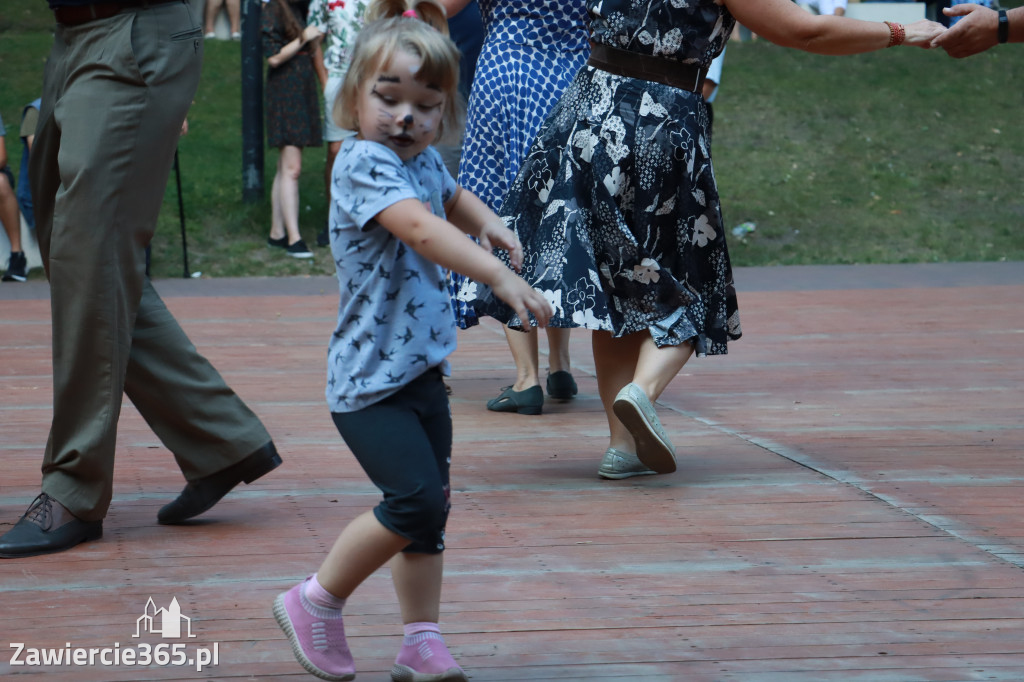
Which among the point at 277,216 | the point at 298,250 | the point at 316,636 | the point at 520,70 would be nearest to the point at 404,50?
the point at 316,636

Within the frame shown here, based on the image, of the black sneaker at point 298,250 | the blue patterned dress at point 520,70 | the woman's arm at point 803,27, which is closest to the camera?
the woman's arm at point 803,27

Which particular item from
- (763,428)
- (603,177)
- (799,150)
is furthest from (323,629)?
(799,150)

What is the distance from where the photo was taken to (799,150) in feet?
48.1

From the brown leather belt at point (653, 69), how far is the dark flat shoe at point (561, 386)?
5.53ft

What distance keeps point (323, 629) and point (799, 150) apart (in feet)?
42.0

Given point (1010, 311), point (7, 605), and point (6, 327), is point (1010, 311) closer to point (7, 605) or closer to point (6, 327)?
point (6, 327)

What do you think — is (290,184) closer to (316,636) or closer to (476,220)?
(476,220)

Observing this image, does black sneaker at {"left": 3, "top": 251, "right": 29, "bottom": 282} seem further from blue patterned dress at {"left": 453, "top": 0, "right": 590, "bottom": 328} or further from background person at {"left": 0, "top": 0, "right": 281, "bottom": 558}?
background person at {"left": 0, "top": 0, "right": 281, "bottom": 558}

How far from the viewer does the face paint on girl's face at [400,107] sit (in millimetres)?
2592

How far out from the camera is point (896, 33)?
433 centimetres

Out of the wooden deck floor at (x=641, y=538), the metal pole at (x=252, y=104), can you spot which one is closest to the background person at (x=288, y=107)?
the metal pole at (x=252, y=104)

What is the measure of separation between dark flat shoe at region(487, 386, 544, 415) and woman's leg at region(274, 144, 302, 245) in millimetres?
5580

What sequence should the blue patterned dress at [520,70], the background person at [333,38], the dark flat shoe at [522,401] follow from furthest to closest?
the background person at [333,38]
the dark flat shoe at [522,401]
the blue patterned dress at [520,70]

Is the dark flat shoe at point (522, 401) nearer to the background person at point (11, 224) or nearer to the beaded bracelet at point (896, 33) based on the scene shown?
the beaded bracelet at point (896, 33)
